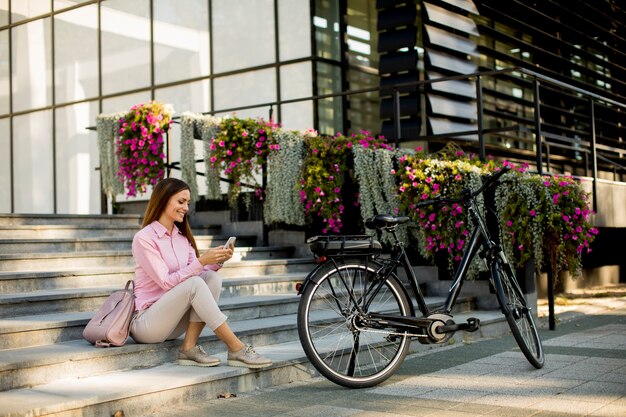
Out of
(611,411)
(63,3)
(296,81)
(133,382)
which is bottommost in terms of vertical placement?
(611,411)

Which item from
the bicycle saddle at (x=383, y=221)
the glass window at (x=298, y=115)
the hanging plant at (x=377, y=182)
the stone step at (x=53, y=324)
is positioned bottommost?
the stone step at (x=53, y=324)

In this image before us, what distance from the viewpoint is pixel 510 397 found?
4.16 meters

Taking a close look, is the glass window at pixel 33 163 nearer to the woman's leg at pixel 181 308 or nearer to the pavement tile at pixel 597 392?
the woman's leg at pixel 181 308

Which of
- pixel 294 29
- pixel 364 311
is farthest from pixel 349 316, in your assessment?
pixel 294 29

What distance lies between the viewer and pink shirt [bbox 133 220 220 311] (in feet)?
14.1

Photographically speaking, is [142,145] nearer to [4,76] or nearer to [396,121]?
[396,121]

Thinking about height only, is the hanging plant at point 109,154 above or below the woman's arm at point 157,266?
above

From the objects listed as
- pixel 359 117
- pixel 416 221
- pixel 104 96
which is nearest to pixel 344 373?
pixel 416 221

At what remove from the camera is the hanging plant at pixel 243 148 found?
855 centimetres

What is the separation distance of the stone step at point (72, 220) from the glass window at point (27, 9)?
308 inches

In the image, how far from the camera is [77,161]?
13898 mm

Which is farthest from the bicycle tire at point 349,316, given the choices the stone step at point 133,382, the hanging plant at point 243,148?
the hanging plant at point 243,148

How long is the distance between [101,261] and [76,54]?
8.59m

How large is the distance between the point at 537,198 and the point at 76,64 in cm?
996
